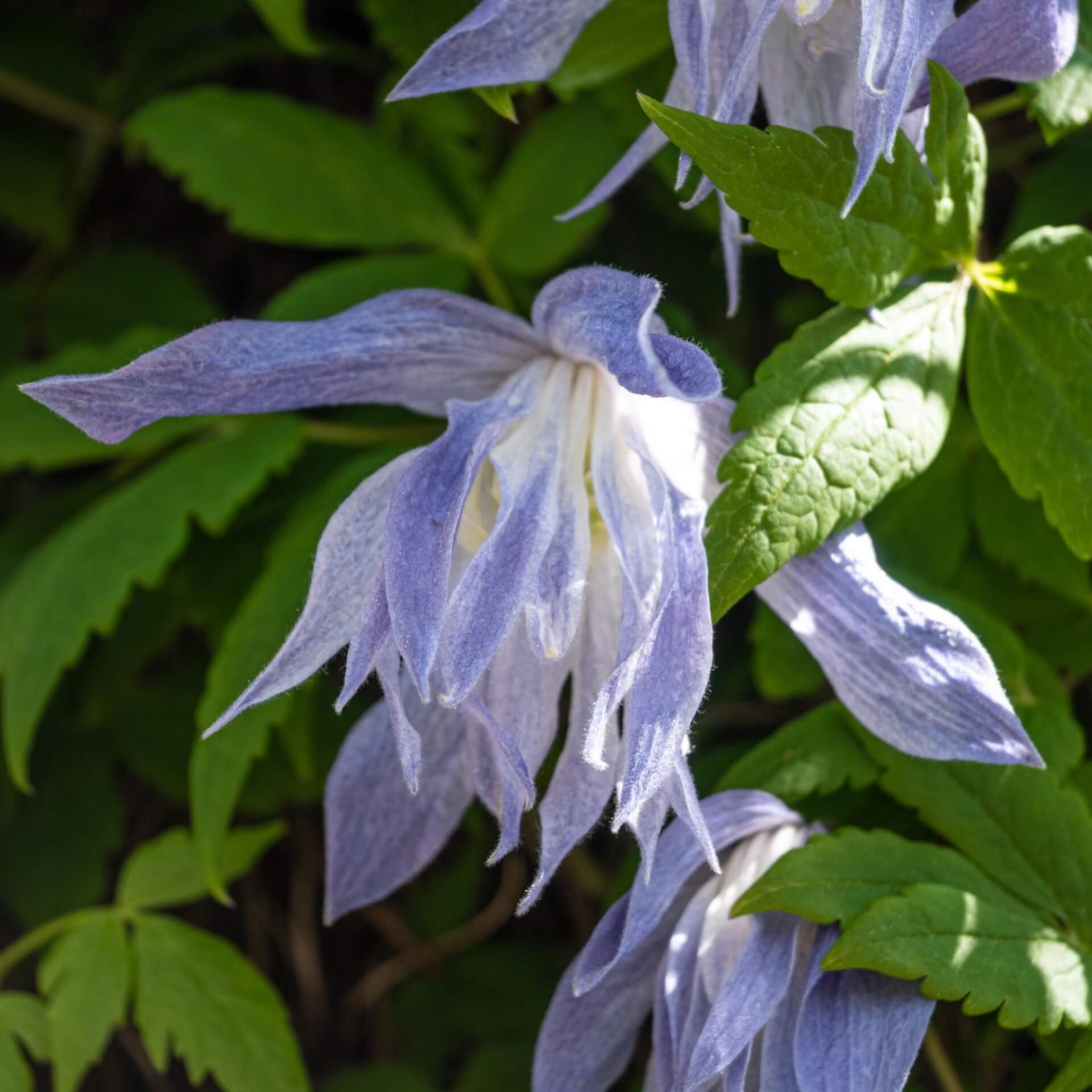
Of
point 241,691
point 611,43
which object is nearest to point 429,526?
point 241,691

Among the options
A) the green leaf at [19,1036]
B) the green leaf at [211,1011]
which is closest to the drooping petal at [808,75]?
the green leaf at [211,1011]

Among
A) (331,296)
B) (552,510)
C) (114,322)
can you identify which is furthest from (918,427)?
(114,322)

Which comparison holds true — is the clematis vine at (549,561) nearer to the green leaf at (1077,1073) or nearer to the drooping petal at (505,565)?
the drooping petal at (505,565)

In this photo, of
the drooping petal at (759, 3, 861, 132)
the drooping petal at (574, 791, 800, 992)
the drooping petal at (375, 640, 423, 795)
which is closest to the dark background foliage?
the drooping petal at (574, 791, 800, 992)

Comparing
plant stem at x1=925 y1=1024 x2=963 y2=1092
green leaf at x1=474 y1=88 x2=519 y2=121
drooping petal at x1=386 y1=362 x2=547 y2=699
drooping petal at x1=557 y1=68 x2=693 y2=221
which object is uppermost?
green leaf at x1=474 y1=88 x2=519 y2=121

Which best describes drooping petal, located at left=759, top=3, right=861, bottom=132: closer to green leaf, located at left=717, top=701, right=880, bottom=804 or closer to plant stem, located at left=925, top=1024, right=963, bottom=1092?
green leaf, located at left=717, top=701, right=880, bottom=804

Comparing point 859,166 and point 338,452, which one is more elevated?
point 859,166

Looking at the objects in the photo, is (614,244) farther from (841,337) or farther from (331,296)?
(841,337)
